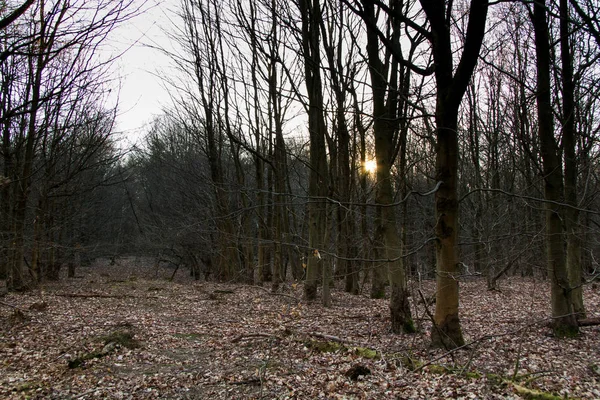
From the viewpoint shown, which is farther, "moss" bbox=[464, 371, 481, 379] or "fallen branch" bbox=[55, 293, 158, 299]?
"fallen branch" bbox=[55, 293, 158, 299]

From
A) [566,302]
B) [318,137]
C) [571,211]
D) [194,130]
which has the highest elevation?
[194,130]

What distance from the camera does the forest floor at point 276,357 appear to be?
433 cm

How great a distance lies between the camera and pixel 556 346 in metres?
5.82

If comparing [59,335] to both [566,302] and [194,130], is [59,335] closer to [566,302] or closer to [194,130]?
[566,302]

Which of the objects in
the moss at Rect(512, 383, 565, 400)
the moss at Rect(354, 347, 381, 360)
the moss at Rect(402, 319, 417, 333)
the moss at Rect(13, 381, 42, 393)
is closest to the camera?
the moss at Rect(512, 383, 565, 400)

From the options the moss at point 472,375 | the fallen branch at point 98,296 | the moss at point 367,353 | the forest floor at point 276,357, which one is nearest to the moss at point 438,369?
the forest floor at point 276,357

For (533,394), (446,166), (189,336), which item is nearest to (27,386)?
(189,336)

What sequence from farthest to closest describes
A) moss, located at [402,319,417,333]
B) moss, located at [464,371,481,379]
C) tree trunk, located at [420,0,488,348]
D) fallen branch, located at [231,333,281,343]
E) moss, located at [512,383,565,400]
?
1. moss, located at [402,319,417,333]
2. fallen branch, located at [231,333,281,343]
3. tree trunk, located at [420,0,488,348]
4. moss, located at [464,371,481,379]
5. moss, located at [512,383,565,400]

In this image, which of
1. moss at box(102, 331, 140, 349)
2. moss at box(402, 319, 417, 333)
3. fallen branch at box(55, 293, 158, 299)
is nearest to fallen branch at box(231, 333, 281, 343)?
moss at box(102, 331, 140, 349)

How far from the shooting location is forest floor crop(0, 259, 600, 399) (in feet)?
14.2

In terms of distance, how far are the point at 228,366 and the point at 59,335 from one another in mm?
3393

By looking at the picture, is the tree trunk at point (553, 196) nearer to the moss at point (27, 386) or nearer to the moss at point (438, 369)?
the moss at point (438, 369)

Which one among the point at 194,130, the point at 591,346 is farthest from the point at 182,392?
the point at 194,130

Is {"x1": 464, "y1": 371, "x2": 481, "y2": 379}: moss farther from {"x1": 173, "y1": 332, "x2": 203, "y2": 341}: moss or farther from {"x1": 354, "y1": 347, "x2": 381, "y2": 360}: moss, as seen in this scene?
{"x1": 173, "y1": 332, "x2": 203, "y2": 341}: moss
